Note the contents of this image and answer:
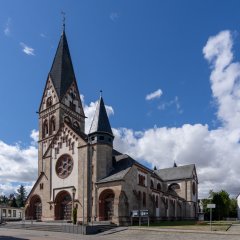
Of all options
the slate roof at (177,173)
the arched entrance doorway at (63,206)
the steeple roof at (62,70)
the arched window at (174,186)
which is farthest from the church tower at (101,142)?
the arched window at (174,186)

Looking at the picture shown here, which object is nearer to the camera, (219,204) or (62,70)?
(62,70)

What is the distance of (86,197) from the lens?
46.5 metres

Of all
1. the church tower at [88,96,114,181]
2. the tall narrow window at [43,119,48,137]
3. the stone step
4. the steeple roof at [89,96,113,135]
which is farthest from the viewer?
the tall narrow window at [43,119,48,137]

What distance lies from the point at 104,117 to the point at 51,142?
11.0 meters

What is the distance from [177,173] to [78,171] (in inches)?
1368

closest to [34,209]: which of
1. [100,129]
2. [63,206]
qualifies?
[63,206]

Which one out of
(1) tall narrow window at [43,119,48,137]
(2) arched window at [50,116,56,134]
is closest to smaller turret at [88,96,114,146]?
(2) arched window at [50,116,56,134]

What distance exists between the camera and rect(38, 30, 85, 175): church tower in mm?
59250

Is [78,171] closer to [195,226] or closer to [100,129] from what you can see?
[100,129]

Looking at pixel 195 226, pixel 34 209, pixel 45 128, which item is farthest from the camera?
pixel 45 128

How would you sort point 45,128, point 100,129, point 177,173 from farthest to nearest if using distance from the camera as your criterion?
point 177,173, point 45,128, point 100,129

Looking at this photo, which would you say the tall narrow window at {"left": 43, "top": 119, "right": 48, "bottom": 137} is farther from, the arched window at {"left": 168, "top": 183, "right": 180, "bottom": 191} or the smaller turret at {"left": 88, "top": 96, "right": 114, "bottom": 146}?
the arched window at {"left": 168, "top": 183, "right": 180, "bottom": 191}

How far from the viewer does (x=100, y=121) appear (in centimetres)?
4991

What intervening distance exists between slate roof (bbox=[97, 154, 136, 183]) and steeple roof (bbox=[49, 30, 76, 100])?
659 inches
